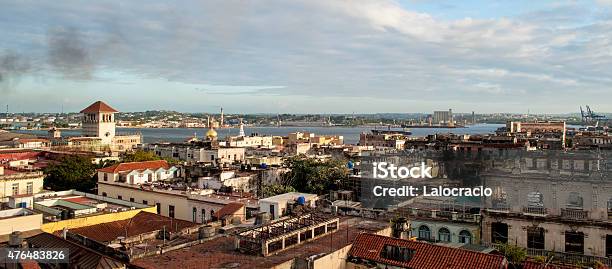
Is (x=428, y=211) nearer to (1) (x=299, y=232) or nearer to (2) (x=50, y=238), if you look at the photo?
(1) (x=299, y=232)

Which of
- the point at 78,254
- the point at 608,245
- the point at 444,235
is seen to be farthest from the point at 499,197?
the point at 78,254

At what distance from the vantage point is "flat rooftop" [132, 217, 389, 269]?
46.0 feet

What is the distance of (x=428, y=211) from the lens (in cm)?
2216

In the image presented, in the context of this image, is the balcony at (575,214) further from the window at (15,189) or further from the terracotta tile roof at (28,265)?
the window at (15,189)

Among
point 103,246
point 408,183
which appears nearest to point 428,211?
point 408,183

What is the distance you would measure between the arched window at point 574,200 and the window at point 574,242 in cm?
256

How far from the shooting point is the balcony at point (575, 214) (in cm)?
1923

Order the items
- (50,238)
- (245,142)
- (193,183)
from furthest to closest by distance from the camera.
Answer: (245,142) < (193,183) < (50,238)

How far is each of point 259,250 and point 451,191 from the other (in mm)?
14913

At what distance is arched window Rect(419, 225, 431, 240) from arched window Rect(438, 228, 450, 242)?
1.48ft

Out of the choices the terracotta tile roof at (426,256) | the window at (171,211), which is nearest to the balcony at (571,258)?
the terracotta tile roof at (426,256)

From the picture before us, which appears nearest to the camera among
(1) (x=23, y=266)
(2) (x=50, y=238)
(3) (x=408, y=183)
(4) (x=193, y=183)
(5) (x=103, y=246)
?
(1) (x=23, y=266)

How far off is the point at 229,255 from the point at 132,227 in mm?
11255

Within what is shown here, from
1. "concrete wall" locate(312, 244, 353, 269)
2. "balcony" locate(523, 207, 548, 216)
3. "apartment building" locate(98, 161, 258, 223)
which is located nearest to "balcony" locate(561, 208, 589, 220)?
"balcony" locate(523, 207, 548, 216)
